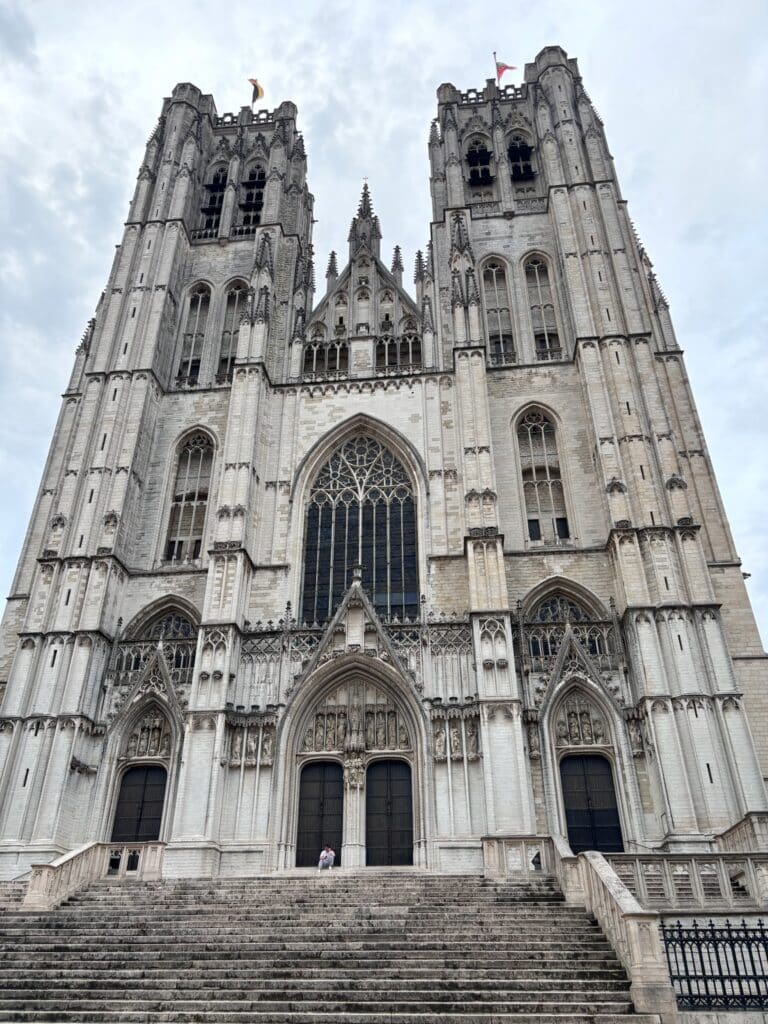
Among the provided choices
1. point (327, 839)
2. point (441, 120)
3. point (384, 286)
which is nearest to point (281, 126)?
point (441, 120)

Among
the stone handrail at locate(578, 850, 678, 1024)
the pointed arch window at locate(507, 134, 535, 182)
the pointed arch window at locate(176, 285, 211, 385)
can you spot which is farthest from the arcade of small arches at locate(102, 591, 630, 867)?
the pointed arch window at locate(507, 134, 535, 182)

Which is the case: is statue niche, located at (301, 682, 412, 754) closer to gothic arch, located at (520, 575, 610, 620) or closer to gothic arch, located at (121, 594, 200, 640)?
gothic arch, located at (520, 575, 610, 620)

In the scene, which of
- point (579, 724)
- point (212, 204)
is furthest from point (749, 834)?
point (212, 204)

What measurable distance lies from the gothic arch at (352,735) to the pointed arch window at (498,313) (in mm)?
12572

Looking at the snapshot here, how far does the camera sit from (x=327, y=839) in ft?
64.5

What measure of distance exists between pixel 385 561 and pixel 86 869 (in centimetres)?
1167

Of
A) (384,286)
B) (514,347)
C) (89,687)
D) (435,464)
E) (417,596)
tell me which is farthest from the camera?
(384,286)

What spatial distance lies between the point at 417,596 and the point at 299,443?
7.07 meters

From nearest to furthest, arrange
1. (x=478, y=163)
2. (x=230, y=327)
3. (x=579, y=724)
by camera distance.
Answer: (x=579, y=724), (x=230, y=327), (x=478, y=163)

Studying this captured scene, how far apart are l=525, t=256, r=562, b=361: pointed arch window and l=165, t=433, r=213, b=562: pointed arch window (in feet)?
41.2

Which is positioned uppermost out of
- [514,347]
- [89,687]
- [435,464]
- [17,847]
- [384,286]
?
[384,286]

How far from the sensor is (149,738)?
21406mm

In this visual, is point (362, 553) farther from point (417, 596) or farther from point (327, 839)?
point (327, 839)

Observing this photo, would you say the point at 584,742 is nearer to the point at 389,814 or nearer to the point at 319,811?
the point at 389,814
